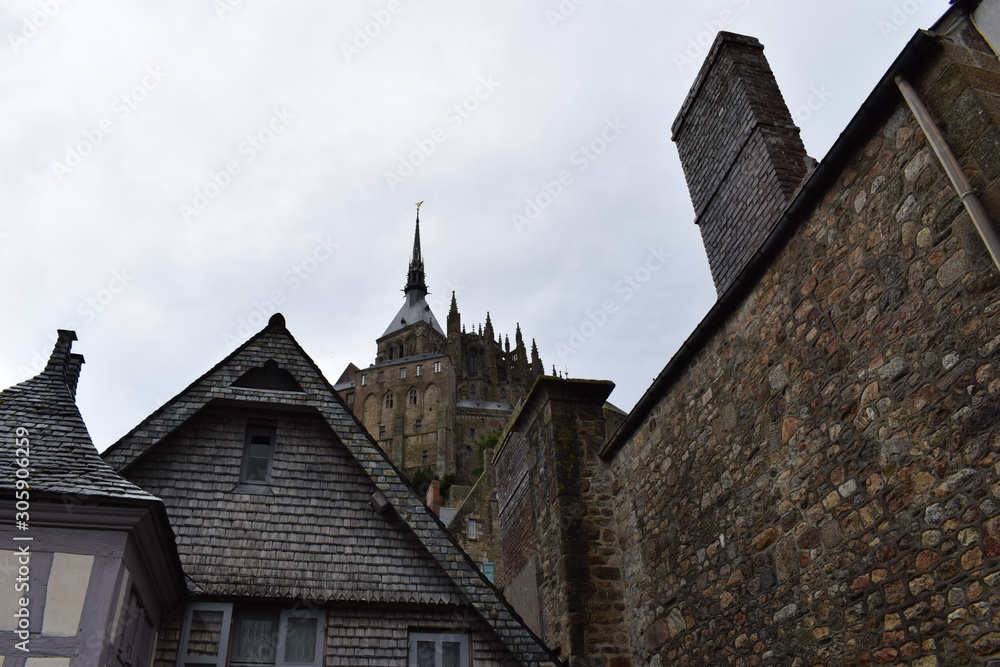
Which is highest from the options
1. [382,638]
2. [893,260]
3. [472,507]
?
[472,507]

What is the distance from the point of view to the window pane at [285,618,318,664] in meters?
6.52

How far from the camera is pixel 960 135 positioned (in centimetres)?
384

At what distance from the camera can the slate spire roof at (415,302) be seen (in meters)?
→ 92.0

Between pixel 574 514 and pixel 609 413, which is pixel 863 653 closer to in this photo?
pixel 574 514

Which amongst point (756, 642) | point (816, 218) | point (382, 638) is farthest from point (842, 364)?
point (382, 638)

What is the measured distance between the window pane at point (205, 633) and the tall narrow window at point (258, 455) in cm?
136

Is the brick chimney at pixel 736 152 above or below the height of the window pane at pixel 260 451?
above

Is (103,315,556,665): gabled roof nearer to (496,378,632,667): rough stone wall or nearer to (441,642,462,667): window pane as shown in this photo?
(441,642,462,667): window pane

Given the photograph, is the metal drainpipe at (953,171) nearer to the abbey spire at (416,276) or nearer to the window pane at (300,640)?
the window pane at (300,640)

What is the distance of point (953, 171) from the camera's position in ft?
12.3

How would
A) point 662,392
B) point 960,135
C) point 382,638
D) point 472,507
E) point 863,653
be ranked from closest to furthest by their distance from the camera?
1. point 960,135
2. point 863,653
3. point 382,638
4. point 662,392
5. point 472,507

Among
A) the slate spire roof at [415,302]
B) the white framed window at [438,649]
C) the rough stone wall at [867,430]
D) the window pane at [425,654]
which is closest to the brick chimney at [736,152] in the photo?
the rough stone wall at [867,430]

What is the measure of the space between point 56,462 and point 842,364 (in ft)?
19.1

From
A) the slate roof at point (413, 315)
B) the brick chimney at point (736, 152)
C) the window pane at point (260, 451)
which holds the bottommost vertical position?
the window pane at point (260, 451)
